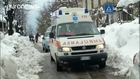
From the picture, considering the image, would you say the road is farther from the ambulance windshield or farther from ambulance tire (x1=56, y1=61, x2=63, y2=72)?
the ambulance windshield

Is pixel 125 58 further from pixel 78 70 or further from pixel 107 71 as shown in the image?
pixel 78 70

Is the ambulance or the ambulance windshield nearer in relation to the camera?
the ambulance

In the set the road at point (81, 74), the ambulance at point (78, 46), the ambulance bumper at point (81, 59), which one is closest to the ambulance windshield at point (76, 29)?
the ambulance at point (78, 46)

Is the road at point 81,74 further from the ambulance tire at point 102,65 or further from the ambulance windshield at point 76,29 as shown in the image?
the ambulance windshield at point 76,29

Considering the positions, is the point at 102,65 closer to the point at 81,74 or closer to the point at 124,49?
the point at 81,74

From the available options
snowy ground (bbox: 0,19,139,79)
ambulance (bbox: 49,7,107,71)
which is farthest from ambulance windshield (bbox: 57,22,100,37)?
snowy ground (bbox: 0,19,139,79)

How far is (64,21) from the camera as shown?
10.9m

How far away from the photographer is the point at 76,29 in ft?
34.2

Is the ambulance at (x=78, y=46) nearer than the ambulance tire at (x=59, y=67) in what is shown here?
Yes

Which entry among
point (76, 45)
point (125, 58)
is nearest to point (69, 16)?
point (76, 45)

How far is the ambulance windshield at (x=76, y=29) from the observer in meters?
10.2

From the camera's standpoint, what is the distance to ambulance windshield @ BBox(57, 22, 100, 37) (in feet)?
33.6

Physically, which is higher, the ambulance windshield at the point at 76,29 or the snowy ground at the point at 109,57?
the ambulance windshield at the point at 76,29

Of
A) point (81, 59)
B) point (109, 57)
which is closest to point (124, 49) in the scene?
point (109, 57)
